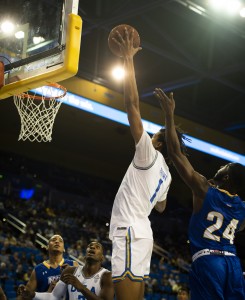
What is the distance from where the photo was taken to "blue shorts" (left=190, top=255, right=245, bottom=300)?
346 cm

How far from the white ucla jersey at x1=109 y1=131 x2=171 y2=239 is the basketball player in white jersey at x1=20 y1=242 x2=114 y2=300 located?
124 centimetres

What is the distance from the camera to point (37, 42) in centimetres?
526

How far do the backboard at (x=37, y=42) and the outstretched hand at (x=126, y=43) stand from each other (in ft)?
2.54

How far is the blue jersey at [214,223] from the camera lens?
3670 mm

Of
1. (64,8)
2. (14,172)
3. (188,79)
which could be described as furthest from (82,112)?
(64,8)

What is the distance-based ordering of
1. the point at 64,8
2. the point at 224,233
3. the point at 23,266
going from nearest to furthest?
the point at 224,233 < the point at 64,8 < the point at 23,266

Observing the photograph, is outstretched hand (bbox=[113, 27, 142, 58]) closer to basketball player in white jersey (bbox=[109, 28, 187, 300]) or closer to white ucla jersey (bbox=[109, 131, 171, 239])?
basketball player in white jersey (bbox=[109, 28, 187, 300])

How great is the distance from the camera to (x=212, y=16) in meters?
11.4

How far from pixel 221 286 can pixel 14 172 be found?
49.6ft

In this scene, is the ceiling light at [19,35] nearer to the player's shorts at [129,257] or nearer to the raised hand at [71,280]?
the raised hand at [71,280]

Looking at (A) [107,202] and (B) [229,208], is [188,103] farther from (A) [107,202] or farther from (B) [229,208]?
(B) [229,208]

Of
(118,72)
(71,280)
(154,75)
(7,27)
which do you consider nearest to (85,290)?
(71,280)

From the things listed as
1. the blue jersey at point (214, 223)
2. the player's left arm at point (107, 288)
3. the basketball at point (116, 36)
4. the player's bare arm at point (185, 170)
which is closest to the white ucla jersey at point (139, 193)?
the player's bare arm at point (185, 170)

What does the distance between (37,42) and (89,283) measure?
2459mm
